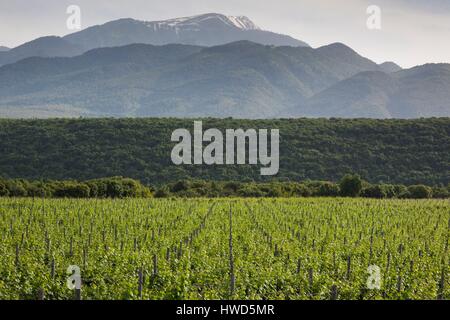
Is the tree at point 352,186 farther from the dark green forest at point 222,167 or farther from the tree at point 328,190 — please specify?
the dark green forest at point 222,167

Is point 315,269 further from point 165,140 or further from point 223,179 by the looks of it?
point 165,140

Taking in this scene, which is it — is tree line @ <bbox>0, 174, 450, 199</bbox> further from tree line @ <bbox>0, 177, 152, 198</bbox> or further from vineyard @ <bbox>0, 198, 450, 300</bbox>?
vineyard @ <bbox>0, 198, 450, 300</bbox>

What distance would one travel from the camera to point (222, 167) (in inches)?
2613

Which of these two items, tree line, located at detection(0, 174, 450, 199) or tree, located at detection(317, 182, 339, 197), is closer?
tree line, located at detection(0, 174, 450, 199)

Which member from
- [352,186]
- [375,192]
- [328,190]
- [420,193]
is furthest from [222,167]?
[420,193]

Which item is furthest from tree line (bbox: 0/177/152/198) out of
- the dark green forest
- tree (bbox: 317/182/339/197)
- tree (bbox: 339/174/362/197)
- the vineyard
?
tree (bbox: 339/174/362/197)

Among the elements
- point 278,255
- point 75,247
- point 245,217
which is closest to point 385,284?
point 278,255

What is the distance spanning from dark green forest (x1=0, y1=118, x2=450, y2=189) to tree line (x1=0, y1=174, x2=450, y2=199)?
9.67 metres

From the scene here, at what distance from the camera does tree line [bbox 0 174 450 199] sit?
4519cm

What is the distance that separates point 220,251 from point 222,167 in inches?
1836

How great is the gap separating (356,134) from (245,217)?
155 feet

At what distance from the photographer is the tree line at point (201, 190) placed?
4519 cm

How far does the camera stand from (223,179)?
6322cm
